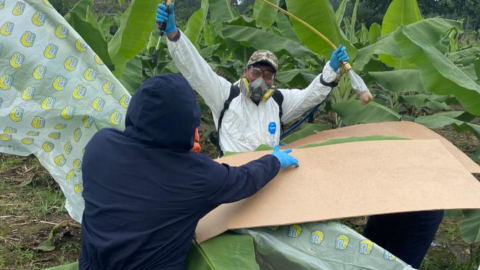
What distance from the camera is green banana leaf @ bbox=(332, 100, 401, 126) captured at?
12.3ft

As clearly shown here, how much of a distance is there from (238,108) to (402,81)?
4.57 feet

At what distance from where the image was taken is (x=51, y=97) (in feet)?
9.25

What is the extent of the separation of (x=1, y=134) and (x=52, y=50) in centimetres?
53

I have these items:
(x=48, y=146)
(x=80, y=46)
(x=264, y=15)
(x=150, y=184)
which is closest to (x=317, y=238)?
(x=150, y=184)

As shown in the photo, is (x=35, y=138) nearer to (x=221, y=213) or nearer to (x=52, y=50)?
(x=52, y=50)

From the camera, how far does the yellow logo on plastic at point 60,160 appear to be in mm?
2873

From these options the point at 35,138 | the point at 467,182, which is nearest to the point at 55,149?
Result: the point at 35,138

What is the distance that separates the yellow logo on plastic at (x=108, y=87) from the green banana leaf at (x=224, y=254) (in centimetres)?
114

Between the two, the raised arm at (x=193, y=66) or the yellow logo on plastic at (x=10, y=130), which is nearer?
the yellow logo on plastic at (x=10, y=130)

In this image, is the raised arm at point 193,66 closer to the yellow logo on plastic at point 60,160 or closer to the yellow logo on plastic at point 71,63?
the yellow logo on plastic at point 71,63

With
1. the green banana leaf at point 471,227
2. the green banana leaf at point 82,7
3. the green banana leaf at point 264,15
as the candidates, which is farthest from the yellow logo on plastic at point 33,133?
the green banana leaf at point 264,15

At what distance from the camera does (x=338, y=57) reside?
3541mm

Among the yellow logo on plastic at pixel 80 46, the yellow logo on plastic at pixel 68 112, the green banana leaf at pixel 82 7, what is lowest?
the yellow logo on plastic at pixel 68 112

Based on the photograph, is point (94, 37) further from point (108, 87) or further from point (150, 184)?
point (150, 184)
